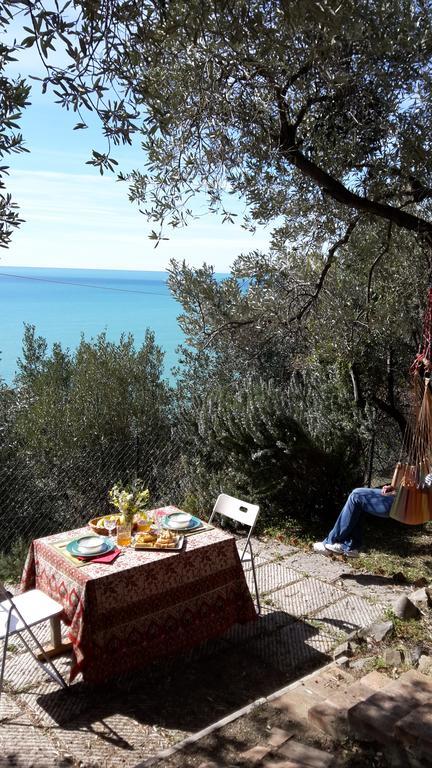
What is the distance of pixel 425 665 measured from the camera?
11.9ft

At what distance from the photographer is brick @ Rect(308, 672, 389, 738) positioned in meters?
3.02

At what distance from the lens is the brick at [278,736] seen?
304cm

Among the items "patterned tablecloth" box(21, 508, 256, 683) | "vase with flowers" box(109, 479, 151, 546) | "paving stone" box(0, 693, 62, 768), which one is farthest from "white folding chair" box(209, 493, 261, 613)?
"paving stone" box(0, 693, 62, 768)

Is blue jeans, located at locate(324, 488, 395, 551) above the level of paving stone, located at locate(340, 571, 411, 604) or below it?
above

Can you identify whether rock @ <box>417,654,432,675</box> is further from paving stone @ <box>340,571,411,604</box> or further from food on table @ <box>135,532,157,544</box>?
food on table @ <box>135,532,157,544</box>

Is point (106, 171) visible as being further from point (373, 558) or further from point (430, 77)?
point (373, 558)

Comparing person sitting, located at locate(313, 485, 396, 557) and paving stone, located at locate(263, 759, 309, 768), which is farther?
person sitting, located at locate(313, 485, 396, 557)

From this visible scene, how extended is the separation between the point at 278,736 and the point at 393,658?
1.09 meters

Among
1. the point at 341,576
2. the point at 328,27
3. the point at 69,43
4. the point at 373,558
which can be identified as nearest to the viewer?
the point at 69,43

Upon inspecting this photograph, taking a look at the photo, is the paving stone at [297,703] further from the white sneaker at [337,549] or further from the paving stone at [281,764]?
the white sneaker at [337,549]

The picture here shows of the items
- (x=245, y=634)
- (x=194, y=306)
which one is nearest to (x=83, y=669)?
(x=245, y=634)

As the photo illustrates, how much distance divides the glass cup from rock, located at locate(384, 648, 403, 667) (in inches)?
73.3

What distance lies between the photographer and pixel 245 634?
467 centimetres

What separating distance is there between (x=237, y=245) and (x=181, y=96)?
2877mm
